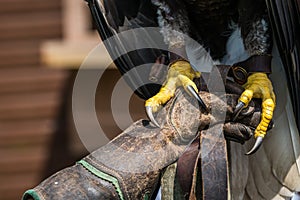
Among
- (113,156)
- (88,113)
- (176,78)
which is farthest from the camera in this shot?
(88,113)

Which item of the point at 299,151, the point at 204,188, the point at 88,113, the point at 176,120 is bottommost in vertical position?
the point at 88,113

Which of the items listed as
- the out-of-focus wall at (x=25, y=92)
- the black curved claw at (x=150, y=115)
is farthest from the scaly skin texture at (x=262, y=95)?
the out-of-focus wall at (x=25, y=92)

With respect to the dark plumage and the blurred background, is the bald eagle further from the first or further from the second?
the blurred background

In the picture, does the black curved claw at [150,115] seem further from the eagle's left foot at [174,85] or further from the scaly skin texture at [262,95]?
the scaly skin texture at [262,95]

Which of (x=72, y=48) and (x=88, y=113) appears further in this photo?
(x=72, y=48)

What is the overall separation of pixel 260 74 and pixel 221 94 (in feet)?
0.85

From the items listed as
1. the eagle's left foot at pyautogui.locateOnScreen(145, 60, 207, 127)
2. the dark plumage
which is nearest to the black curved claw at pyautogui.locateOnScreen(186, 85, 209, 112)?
the eagle's left foot at pyautogui.locateOnScreen(145, 60, 207, 127)

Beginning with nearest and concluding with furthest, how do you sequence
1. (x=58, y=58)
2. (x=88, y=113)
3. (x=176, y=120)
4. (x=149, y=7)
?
(x=176, y=120)
(x=149, y=7)
(x=88, y=113)
(x=58, y=58)

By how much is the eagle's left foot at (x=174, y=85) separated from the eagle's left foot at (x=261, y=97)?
0.13 m

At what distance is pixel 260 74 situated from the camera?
7.37ft

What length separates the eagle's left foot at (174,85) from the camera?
2.05 m

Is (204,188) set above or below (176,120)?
below

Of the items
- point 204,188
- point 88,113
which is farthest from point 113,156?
point 88,113

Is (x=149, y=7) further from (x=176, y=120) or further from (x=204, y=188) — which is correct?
(x=204, y=188)
